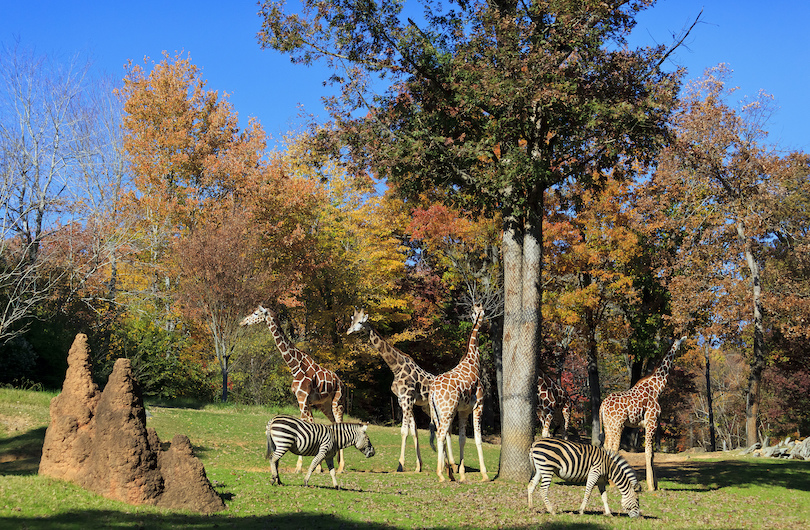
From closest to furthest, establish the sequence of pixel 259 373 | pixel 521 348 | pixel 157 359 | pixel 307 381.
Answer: pixel 521 348 < pixel 307 381 < pixel 157 359 < pixel 259 373

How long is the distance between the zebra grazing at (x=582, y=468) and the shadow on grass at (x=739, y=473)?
6.73 m

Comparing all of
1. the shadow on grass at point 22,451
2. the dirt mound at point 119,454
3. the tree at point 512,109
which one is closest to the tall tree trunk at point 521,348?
the tree at point 512,109

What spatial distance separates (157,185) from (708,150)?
96.3ft

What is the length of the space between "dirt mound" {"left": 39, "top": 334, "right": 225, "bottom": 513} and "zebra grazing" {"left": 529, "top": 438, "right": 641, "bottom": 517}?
557 cm

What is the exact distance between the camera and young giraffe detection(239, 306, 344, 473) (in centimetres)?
1747

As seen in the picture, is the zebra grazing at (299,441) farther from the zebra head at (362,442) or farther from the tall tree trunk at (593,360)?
the tall tree trunk at (593,360)

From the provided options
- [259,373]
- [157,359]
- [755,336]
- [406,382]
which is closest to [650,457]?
[406,382]

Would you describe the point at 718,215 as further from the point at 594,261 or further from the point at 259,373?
the point at 259,373

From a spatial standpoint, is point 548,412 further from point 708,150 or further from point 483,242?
point 708,150

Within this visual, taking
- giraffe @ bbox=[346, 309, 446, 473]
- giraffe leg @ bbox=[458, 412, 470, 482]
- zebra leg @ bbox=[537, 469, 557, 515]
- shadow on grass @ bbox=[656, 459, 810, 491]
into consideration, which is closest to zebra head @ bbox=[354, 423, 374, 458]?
giraffe leg @ bbox=[458, 412, 470, 482]

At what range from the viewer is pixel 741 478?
1950 centimetres

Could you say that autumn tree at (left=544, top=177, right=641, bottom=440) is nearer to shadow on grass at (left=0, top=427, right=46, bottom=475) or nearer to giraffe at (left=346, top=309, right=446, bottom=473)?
giraffe at (left=346, top=309, right=446, bottom=473)

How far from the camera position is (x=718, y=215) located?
28.2 meters

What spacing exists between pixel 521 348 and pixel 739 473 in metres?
9.99
